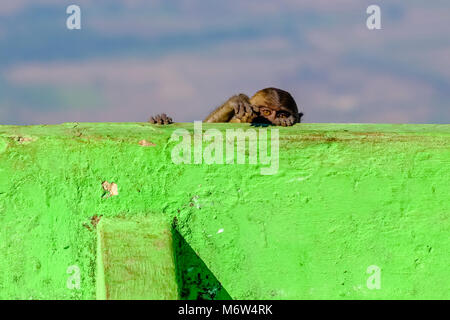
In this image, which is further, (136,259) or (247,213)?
(247,213)

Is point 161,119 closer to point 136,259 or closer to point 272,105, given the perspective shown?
point 136,259

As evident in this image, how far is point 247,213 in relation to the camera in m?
3.57

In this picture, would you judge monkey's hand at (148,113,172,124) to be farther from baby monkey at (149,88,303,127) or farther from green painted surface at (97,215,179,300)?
baby monkey at (149,88,303,127)

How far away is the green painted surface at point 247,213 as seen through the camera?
353 cm

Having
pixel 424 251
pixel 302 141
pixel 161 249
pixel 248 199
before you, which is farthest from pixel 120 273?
pixel 424 251

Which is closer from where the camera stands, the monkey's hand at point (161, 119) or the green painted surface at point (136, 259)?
the green painted surface at point (136, 259)

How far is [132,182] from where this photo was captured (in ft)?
11.8

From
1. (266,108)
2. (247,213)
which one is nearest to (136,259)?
(247,213)

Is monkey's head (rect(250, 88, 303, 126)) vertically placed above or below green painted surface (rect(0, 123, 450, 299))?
above

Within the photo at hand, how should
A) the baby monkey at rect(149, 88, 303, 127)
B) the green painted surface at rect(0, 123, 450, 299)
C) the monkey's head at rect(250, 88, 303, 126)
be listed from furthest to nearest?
the monkey's head at rect(250, 88, 303, 126)
the baby monkey at rect(149, 88, 303, 127)
the green painted surface at rect(0, 123, 450, 299)

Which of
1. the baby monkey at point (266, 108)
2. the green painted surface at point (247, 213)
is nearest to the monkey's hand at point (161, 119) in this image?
the green painted surface at point (247, 213)

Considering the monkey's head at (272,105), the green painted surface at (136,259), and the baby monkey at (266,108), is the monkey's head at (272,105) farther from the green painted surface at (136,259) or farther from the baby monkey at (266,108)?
the green painted surface at (136,259)

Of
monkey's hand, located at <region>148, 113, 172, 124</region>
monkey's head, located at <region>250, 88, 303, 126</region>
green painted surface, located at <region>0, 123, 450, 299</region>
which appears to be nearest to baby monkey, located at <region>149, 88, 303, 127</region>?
monkey's head, located at <region>250, 88, 303, 126</region>

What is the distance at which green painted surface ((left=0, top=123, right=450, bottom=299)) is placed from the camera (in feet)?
11.6
